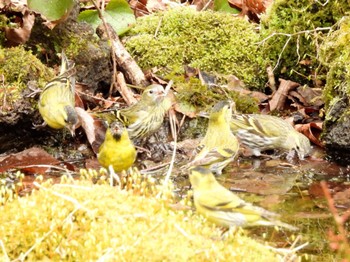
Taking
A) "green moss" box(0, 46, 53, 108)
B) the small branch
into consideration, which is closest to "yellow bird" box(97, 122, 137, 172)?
"green moss" box(0, 46, 53, 108)

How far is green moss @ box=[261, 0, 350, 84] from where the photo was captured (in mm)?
9312

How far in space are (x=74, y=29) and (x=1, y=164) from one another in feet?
7.62

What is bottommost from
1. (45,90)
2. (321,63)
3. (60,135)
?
(60,135)

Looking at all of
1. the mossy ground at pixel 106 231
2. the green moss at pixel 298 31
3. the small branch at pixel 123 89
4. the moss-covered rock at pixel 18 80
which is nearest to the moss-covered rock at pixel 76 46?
the small branch at pixel 123 89

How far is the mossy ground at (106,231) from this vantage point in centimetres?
406

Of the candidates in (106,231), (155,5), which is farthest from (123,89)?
(106,231)

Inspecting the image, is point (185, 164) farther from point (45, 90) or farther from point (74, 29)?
point (74, 29)

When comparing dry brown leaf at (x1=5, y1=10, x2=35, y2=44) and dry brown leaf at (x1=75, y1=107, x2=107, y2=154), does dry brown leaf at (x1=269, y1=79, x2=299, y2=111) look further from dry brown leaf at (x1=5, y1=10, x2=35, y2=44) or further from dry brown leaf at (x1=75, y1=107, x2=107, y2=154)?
dry brown leaf at (x1=5, y1=10, x2=35, y2=44)

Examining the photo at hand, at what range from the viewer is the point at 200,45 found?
9.95m

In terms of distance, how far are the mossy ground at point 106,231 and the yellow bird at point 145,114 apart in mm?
3668

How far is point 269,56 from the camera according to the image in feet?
32.7

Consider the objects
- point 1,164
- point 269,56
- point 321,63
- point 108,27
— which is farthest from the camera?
point 269,56

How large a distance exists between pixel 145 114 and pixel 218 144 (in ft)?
3.60

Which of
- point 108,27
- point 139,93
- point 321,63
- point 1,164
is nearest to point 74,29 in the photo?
point 108,27
